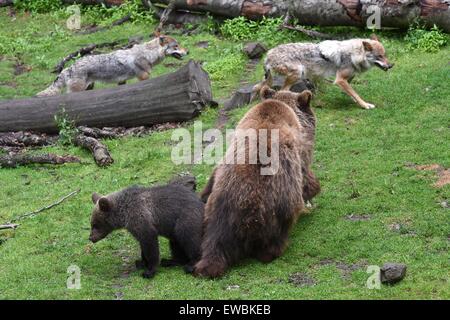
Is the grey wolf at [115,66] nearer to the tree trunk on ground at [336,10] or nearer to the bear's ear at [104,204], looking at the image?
the tree trunk on ground at [336,10]

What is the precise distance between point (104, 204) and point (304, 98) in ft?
10.9

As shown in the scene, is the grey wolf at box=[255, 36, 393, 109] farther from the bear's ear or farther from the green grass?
the bear's ear

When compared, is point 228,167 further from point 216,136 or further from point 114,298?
point 216,136

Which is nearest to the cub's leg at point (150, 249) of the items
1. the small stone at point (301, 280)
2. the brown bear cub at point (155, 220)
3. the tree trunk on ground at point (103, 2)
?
the brown bear cub at point (155, 220)

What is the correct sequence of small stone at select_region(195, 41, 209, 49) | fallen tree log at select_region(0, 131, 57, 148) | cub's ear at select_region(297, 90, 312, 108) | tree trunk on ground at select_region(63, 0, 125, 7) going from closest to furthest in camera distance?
cub's ear at select_region(297, 90, 312, 108)
fallen tree log at select_region(0, 131, 57, 148)
small stone at select_region(195, 41, 209, 49)
tree trunk on ground at select_region(63, 0, 125, 7)

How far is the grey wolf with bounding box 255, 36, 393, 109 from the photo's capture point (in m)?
15.4

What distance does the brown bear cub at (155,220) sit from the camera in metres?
9.59

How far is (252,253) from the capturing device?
387 inches

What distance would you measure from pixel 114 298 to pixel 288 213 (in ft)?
7.80

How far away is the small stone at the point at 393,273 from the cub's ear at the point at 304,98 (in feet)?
11.0

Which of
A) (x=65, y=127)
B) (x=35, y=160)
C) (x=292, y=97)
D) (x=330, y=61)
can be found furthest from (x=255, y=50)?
(x=292, y=97)

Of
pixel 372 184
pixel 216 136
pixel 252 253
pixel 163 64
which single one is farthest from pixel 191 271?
pixel 163 64

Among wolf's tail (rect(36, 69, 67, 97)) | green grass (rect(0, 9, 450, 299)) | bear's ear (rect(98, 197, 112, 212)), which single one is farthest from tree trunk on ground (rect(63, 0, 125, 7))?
bear's ear (rect(98, 197, 112, 212))

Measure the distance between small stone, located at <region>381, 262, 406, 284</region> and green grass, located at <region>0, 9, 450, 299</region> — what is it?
0.28 feet
